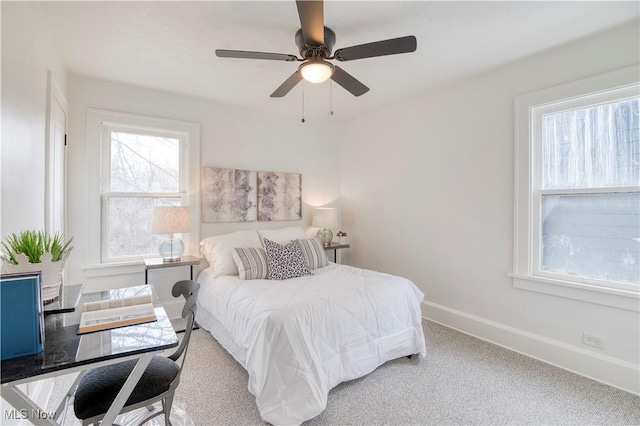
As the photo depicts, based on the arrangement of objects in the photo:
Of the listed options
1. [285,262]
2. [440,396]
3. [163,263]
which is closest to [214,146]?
[163,263]

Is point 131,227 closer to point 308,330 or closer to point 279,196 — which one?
point 279,196

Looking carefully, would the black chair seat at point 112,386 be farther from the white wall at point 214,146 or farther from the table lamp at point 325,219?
the table lamp at point 325,219

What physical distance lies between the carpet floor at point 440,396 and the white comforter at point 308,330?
15 cm

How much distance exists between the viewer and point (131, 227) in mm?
3283

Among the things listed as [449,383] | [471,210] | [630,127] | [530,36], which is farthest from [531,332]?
[530,36]

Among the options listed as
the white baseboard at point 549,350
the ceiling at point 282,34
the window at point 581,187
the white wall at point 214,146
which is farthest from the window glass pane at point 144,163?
the window at point 581,187

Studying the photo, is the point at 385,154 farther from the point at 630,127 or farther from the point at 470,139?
the point at 630,127

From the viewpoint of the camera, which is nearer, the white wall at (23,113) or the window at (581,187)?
the white wall at (23,113)

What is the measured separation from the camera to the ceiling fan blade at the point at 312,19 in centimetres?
150

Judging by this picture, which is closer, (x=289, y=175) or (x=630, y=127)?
(x=630, y=127)

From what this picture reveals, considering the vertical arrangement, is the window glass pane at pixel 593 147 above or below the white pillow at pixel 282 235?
above

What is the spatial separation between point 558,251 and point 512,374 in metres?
1.09

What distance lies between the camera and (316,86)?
128 inches

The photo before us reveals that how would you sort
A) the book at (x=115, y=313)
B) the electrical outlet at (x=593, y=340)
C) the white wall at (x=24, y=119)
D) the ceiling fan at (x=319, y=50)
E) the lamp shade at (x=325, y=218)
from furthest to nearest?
the lamp shade at (x=325, y=218)
the electrical outlet at (x=593, y=340)
the ceiling fan at (x=319, y=50)
the white wall at (x=24, y=119)
the book at (x=115, y=313)
